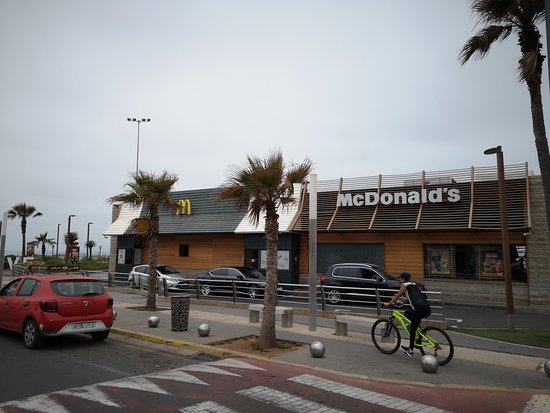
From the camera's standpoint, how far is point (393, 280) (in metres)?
17.5

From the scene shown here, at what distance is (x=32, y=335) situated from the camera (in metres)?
9.08

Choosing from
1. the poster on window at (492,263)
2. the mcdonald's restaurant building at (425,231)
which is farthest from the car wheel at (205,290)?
the poster on window at (492,263)

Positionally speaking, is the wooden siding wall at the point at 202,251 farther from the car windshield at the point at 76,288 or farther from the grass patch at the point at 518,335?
the car windshield at the point at 76,288

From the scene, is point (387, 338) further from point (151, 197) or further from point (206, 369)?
point (151, 197)

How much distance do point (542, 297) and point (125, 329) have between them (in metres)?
16.7

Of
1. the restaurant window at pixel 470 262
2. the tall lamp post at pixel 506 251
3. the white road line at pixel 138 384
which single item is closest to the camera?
the white road line at pixel 138 384

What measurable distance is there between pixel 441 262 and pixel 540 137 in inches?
461

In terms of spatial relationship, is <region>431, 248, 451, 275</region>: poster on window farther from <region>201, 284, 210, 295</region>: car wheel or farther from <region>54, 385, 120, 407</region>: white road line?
<region>54, 385, 120, 407</region>: white road line

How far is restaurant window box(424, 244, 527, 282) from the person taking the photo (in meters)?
19.3

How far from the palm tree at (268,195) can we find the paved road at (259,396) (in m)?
1.96

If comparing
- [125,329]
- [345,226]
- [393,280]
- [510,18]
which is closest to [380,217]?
[345,226]

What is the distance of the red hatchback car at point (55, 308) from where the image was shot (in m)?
8.93

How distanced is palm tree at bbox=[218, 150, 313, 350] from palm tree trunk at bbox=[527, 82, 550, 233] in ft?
18.5

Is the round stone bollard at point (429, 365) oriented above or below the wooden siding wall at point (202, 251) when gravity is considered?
below
